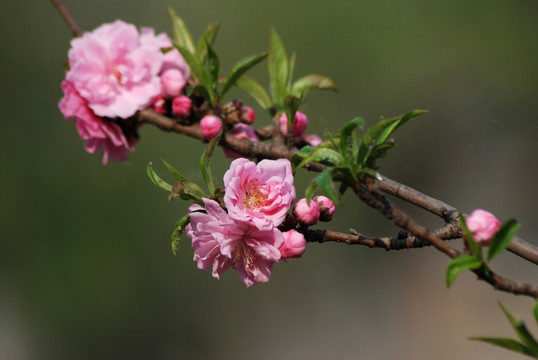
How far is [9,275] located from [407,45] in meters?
3.00

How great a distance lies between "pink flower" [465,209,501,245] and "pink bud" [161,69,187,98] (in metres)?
0.52

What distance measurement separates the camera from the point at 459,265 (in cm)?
56

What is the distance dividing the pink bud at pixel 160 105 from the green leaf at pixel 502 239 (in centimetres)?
59

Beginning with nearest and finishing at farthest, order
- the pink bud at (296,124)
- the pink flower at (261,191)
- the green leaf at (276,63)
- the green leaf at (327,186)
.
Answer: the green leaf at (327,186) < the pink flower at (261,191) < the pink bud at (296,124) < the green leaf at (276,63)

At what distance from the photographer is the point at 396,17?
429cm

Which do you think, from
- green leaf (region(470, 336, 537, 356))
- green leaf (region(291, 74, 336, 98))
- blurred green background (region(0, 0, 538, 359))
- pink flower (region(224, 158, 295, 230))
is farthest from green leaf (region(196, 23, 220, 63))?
blurred green background (region(0, 0, 538, 359))

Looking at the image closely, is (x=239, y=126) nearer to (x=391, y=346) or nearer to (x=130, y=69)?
(x=130, y=69)

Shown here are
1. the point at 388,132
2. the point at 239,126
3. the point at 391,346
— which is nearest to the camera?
the point at 388,132

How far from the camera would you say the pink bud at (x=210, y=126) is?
0.90 m

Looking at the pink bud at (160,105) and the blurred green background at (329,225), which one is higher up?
the pink bud at (160,105)

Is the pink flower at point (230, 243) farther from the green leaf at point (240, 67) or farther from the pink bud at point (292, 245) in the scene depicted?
the green leaf at point (240, 67)

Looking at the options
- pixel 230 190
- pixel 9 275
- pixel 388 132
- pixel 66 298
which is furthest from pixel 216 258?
pixel 9 275

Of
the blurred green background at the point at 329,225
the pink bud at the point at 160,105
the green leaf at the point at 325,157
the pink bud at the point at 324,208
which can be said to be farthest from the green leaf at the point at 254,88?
the blurred green background at the point at 329,225

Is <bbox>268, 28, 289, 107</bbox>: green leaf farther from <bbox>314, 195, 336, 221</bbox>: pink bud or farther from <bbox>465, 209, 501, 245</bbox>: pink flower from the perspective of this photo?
<bbox>465, 209, 501, 245</bbox>: pink flower
